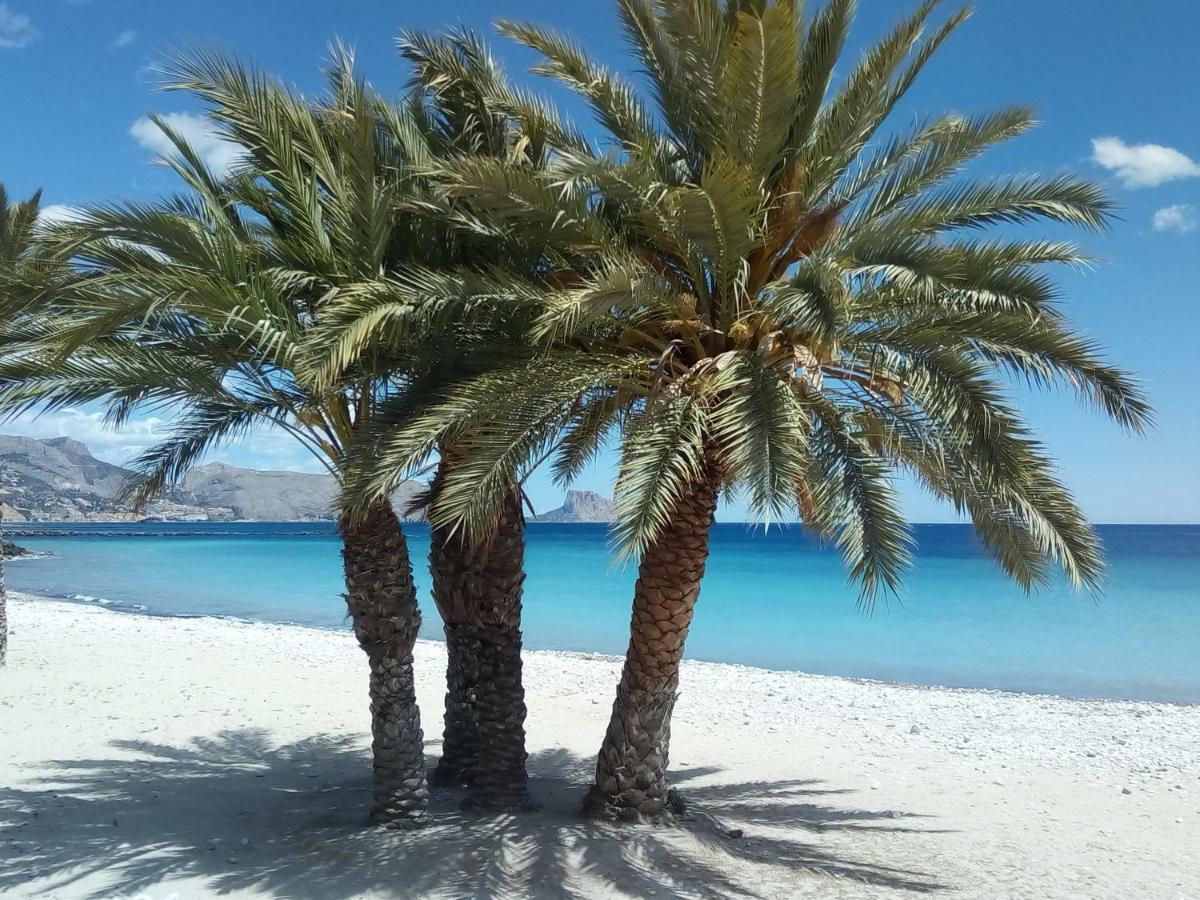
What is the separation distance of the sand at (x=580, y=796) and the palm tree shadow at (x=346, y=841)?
27 mm

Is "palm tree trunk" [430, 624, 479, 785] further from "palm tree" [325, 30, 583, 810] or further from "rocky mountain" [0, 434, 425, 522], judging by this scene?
"rocky mountain" [0, 434, 425, 522]

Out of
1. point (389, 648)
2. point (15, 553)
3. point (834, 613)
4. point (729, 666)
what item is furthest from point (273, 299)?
point (15, 553)

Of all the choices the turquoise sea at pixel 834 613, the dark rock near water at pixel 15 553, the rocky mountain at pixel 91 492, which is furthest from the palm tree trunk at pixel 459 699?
the rocky mountain at pixel 91 492

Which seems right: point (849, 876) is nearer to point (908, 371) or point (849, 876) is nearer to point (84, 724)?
point (908, 371)

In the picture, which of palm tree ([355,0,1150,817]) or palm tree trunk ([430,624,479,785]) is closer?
palm tree ([355,0,1150,817])

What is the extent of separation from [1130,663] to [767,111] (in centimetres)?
2219

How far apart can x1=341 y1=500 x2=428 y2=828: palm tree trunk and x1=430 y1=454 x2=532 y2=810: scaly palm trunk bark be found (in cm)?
68

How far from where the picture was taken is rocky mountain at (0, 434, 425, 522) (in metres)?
138

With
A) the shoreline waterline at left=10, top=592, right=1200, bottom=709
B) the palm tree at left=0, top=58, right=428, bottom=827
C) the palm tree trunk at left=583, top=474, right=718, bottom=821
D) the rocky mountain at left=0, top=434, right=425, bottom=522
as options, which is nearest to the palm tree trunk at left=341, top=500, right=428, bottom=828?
the palm tree at left=0, top=58, right=428, bottom=827

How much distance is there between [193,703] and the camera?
13281mm

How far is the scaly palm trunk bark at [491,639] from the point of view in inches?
328

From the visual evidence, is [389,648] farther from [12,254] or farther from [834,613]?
[834,613]

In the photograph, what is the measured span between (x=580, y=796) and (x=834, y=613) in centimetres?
2581

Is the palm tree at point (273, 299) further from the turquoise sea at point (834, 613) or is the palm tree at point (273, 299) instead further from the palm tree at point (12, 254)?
the turquoise sea at point (834, 613)
